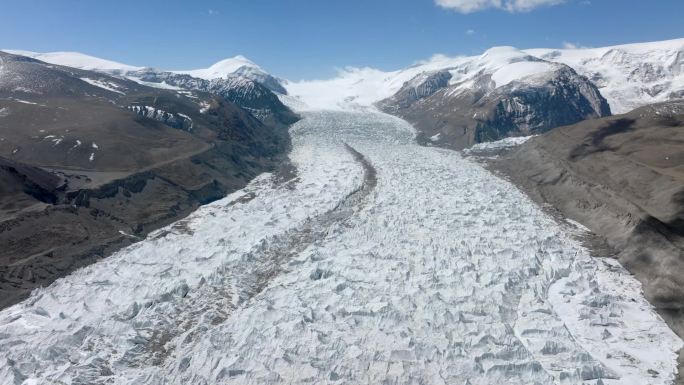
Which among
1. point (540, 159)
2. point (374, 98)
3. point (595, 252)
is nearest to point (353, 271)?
point (595, 252)

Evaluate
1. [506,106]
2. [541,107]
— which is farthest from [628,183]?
[541,107]

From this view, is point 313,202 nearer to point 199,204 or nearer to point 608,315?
point 199,204

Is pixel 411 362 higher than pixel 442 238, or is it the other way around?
pixel 442 238

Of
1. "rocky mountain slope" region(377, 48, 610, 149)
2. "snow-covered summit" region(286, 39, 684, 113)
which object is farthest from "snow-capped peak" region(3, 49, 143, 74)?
"rocky mountain slope" region(377, 48, 610, 149)

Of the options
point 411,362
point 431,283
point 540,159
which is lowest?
point 411,362

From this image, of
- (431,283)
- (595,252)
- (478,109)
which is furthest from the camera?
(478,109)

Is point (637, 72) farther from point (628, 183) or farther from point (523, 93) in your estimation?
point (628, 183)

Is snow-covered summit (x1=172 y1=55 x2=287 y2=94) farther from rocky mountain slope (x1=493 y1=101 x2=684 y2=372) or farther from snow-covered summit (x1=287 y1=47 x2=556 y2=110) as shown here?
rocky mountain slope (x1=493 y1=101 x2=684 y2=372)
